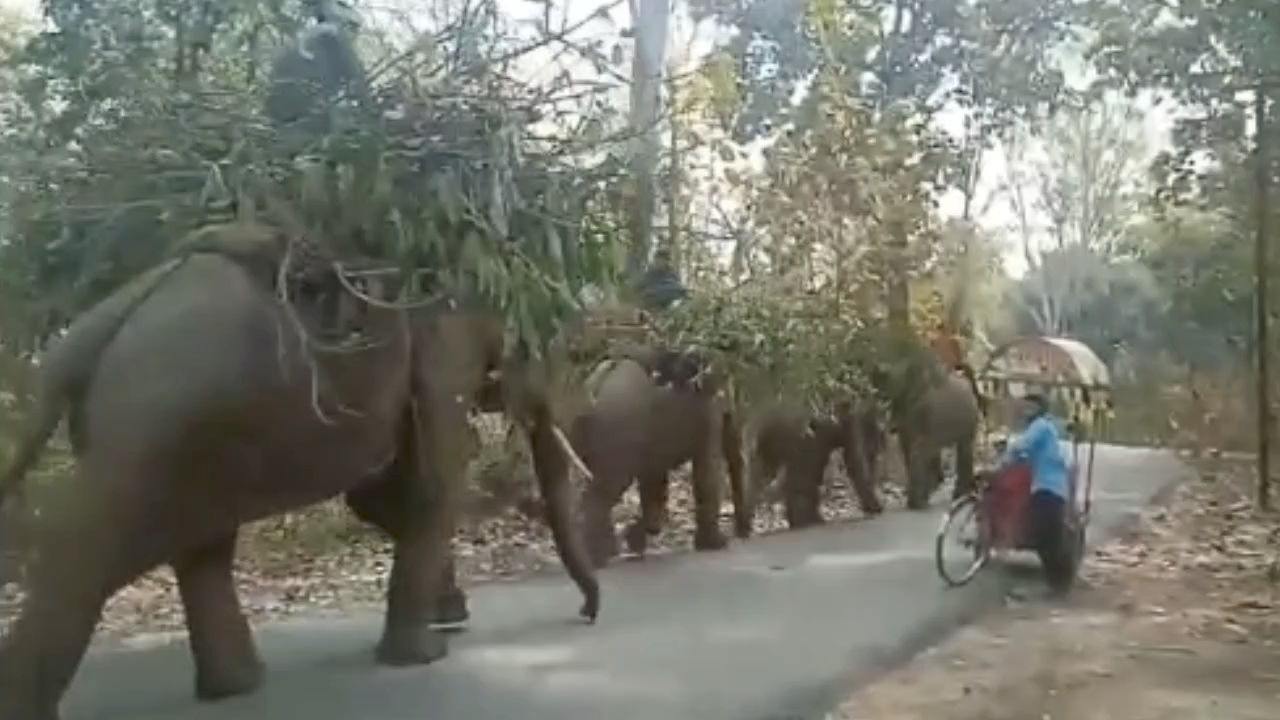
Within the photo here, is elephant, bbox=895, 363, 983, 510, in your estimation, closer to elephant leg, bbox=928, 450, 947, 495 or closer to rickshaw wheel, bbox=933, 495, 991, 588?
elephant leg, bbox=928, 450, 947, 495

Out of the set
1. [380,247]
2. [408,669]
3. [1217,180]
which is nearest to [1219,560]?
[1217,180]

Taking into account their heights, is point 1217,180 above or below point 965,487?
above

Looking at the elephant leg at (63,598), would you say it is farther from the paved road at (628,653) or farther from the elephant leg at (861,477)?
the elephant leg at (861,477)

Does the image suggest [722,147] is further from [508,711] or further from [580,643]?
[508,711]

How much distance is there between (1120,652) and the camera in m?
7.68

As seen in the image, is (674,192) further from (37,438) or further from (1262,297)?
(1262,297)

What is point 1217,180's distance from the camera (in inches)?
504

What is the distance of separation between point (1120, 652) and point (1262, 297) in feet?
20.5

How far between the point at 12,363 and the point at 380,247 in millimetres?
3228

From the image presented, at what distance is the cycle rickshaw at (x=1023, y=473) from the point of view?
9.46 m

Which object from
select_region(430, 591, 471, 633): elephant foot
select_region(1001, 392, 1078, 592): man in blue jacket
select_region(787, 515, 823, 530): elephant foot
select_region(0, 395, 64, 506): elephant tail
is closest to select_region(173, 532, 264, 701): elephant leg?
select_region(0, 395, 64, 506): elephant tail

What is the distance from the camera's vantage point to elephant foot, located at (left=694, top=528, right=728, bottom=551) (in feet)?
33.5

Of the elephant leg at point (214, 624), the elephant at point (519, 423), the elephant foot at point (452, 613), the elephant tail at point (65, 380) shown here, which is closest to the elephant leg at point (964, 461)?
the elephant at point (519, 423)

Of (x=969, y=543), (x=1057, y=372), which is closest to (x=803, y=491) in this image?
(x=1057, y=372)
